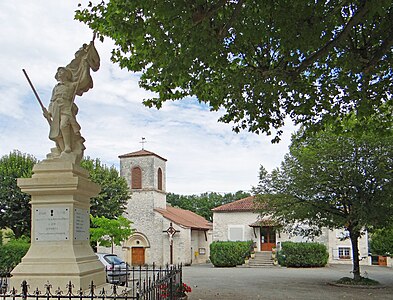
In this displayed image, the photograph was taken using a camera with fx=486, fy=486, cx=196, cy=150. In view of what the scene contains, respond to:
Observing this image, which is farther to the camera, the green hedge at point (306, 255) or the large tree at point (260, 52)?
the green hedge at point (306, 255)

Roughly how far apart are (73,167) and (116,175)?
90.4 feet

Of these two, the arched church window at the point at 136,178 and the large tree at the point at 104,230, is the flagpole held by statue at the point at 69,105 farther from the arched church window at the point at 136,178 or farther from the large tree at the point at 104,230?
the arched church window at the point at 136,178

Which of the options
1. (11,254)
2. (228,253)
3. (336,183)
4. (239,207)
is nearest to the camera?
(336,183)

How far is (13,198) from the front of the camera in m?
27.8

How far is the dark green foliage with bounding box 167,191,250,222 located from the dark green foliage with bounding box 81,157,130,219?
36176mm

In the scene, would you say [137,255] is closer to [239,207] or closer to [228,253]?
[228,253]

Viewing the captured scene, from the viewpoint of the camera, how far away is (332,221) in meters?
22.2

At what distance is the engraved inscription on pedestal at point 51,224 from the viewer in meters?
7.12

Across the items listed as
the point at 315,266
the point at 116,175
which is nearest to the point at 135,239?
the point at 116,175

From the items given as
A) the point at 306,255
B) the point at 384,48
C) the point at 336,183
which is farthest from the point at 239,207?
the point at 384,48

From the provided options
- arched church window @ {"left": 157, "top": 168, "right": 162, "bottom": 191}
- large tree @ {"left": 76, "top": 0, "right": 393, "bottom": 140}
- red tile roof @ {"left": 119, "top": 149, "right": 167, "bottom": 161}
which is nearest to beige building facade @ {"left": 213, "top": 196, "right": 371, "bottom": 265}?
arched church window @ {"left": 157, "top": 168, "right": 162, "bottom": 191}

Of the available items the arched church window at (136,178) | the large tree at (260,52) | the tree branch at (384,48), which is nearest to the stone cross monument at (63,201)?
the large tree at (260,52)

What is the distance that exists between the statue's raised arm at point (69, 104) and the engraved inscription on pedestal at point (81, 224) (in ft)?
2.64

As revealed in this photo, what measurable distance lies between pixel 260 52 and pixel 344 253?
33.2m
